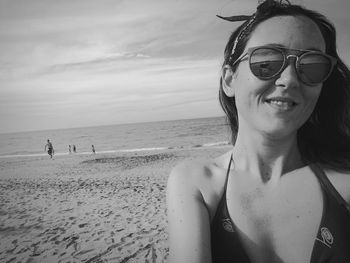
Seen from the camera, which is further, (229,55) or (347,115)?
(347,115)

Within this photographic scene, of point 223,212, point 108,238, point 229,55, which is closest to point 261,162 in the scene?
point 223,212

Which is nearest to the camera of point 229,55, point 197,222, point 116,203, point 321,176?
Result: point 197,222

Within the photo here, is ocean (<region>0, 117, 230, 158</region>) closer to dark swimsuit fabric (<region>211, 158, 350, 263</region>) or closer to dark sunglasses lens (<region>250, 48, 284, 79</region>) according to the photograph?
dark swimsuit fabric (<region>211, 158, 350, 263</region>)

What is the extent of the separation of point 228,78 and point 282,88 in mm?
531

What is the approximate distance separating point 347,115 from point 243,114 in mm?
1095

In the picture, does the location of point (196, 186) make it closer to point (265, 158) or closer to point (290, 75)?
point (265, 158)

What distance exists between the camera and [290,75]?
1624 mm

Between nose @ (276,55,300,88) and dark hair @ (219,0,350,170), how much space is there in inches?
13.8

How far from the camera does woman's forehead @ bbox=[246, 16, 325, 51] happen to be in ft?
5.34

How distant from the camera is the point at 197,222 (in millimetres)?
1631

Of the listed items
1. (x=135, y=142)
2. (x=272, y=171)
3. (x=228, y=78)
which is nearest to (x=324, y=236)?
(x=272, y=171)

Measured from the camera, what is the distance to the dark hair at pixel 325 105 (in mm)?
1790

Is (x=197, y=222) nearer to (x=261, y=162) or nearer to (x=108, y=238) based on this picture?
(x=261, y=162)

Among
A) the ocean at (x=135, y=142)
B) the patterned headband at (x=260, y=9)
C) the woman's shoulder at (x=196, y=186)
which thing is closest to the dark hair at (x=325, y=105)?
the patterned headband at (x=260, y=9)
